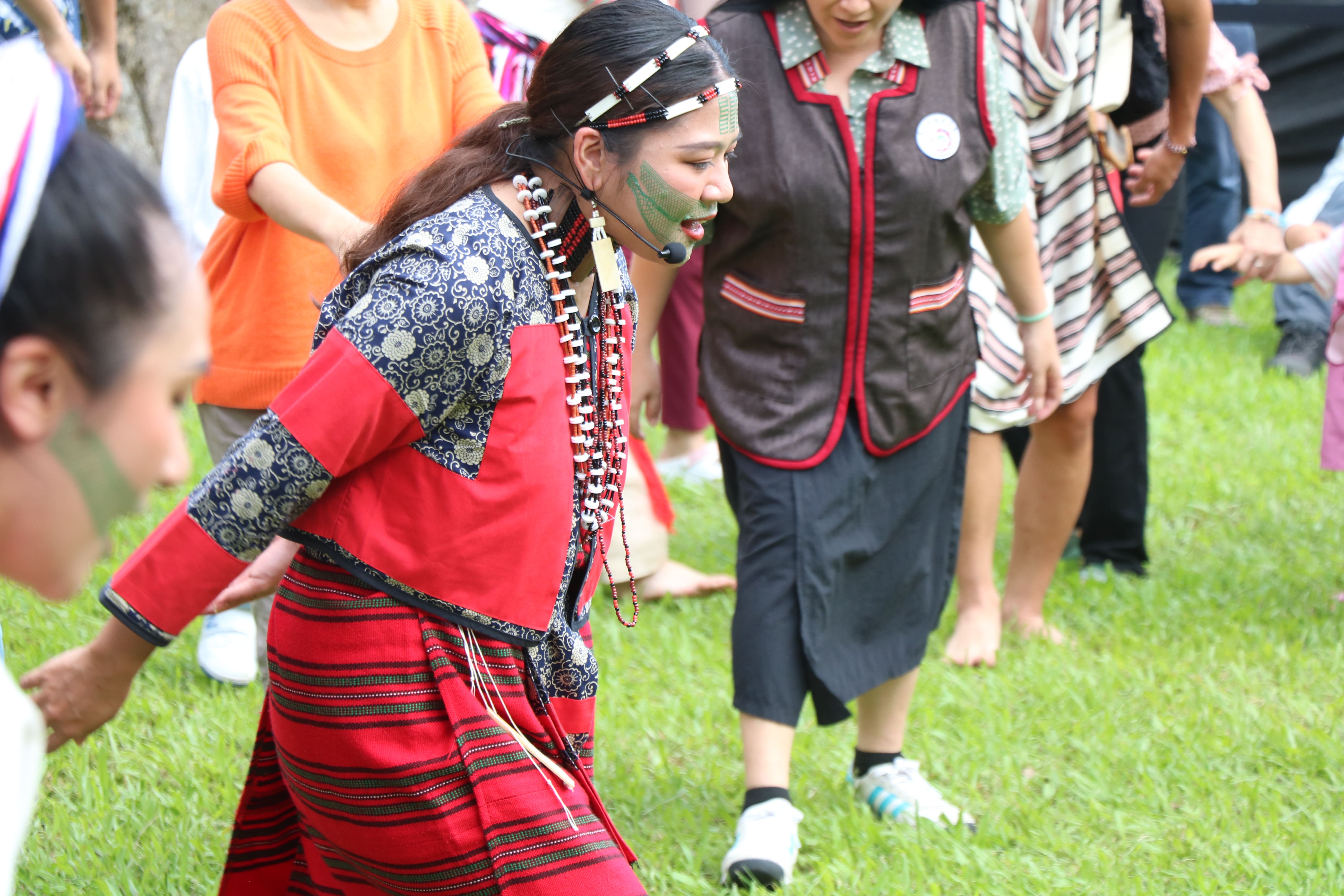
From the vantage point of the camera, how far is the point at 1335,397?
371cm

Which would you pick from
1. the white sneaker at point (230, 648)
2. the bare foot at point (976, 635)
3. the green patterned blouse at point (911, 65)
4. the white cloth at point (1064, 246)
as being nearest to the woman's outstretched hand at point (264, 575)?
the green patterned blouse at point (911, 65)

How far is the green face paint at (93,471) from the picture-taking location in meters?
1.04

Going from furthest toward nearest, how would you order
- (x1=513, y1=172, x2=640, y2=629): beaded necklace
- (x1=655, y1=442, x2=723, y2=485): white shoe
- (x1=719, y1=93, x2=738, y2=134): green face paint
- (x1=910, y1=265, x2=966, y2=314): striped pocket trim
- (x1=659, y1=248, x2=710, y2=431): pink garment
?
(x1=655, y1=442, x2=723, y2=485): white shoe
(x1=659, y1=248, x2=710, y2=431): pink garment
(x1=910, y1=265, x2=966, y2=314): striped pocket trim
(x1=719, y1=93, x2=738, y2=134): green face paint
(x1=513, y1=172, x2=640, y2=629): beaded necklace

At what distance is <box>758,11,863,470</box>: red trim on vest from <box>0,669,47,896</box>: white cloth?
6.14 ft

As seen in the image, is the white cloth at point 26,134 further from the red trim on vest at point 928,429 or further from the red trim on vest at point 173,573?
the red trim on vest at point 928,429

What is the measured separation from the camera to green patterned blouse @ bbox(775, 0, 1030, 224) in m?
2.62

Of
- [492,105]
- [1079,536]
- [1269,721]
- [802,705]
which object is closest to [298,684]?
[802,705]

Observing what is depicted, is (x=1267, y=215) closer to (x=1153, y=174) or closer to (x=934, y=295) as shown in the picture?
(x=1153, y=174)

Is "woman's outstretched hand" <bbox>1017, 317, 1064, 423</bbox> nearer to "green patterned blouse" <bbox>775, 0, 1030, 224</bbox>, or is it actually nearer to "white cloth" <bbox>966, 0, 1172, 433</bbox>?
"green patterned blouse" <bbox>775, 0, 1030, 224</bbox>

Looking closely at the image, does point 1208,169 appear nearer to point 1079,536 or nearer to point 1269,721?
point 1079,536

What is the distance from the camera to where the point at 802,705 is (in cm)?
283

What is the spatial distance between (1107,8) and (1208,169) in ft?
16.6

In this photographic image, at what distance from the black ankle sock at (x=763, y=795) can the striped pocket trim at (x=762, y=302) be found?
3.14ft

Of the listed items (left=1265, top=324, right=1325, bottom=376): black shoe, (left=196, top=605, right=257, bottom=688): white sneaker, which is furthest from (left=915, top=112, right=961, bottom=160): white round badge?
(left=1265, top=324, right=1325, bottom=376): black shoe
